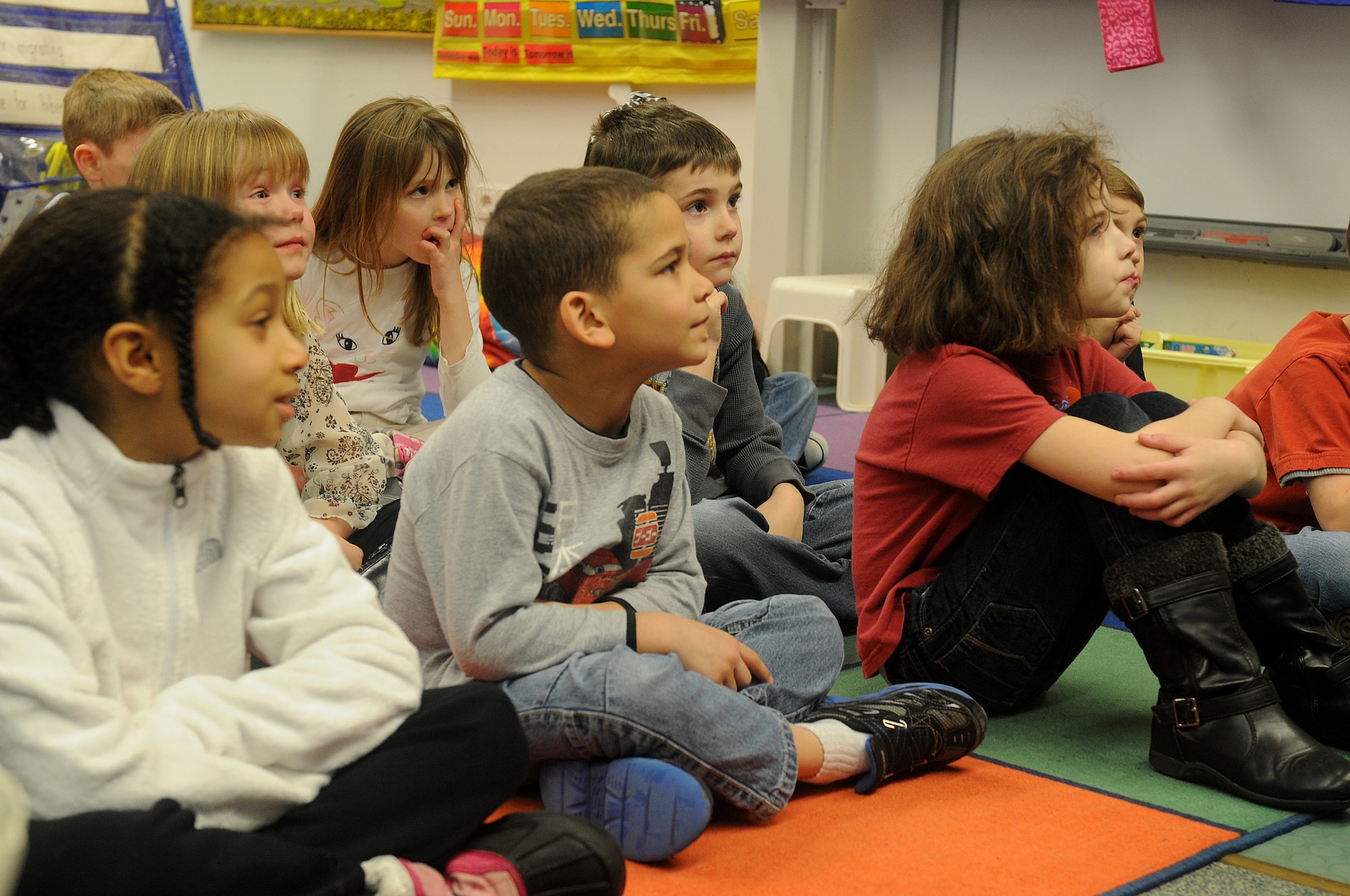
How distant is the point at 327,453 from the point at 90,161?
1130 mm

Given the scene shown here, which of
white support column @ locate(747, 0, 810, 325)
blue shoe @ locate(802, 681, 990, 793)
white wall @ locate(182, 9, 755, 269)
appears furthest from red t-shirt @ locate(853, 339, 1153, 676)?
white wall @ locate(182, 9, 755, 269)

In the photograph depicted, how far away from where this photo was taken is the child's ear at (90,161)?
89.4 inches

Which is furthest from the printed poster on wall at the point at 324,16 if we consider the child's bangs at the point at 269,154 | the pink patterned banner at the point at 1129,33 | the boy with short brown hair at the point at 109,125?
the child's bangs at the point at 269,154

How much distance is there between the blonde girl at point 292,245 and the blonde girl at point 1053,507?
588 mm

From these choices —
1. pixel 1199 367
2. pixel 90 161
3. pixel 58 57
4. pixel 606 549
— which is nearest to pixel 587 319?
pixel 606 549

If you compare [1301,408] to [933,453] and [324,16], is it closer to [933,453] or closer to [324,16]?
[933,453]

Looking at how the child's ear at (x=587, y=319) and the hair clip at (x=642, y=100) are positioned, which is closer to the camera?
the child's ear at (x=587, y=319)

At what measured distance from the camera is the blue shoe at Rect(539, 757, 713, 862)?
0.98 metres

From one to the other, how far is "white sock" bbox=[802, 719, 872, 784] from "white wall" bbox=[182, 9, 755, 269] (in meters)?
2.41

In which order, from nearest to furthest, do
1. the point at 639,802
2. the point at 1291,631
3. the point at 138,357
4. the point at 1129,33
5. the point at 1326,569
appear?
the point at 138,357 < the point at 639,802 < the point at 1291,631 < the point at 1326,569 < the point at 1129,33

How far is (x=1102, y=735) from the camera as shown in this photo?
1322 mm

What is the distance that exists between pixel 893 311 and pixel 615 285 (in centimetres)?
40

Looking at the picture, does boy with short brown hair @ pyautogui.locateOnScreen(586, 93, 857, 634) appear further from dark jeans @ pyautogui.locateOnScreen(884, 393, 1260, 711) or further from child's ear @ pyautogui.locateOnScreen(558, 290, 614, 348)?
child's ear @ pyautogui.locateOnScreen(558, 290, 614, 348)

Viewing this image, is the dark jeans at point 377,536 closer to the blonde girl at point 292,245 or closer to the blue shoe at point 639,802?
the blonde girl at point 292,245
